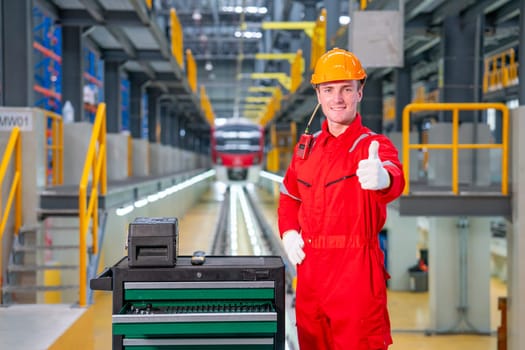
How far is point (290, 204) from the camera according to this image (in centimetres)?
294

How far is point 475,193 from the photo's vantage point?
605 centimetres

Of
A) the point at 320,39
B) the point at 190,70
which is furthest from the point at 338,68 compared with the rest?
the point at 190,70

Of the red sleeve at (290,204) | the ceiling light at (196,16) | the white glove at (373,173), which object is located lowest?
the red sleeve at (290,204)

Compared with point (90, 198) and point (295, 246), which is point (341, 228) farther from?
point (90, 198)

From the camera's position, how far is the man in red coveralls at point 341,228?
2.60 metres

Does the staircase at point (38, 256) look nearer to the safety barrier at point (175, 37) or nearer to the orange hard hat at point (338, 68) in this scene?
the orange hard hat at point (338, 68)

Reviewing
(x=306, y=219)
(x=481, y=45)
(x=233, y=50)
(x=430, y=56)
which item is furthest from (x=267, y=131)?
(x=306, y=219)

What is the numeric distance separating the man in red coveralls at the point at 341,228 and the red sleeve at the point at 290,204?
9 cm

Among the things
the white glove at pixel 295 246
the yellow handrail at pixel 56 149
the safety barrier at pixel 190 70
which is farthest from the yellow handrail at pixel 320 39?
the white glove at pixel 295 246

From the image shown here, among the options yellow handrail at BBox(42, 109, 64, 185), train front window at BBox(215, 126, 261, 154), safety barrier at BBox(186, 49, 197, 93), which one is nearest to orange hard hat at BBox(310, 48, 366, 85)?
yellow handrail at BBox(42, 109, 64, 185)

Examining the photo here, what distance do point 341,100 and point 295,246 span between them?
2.14 feet

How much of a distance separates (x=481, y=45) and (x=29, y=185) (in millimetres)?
5940

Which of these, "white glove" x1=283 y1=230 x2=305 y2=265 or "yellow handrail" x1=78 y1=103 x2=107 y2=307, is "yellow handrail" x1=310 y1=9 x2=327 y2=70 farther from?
"white glove" x1=283 y1=230 x2=305 y2=265

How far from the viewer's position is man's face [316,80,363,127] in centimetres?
271
